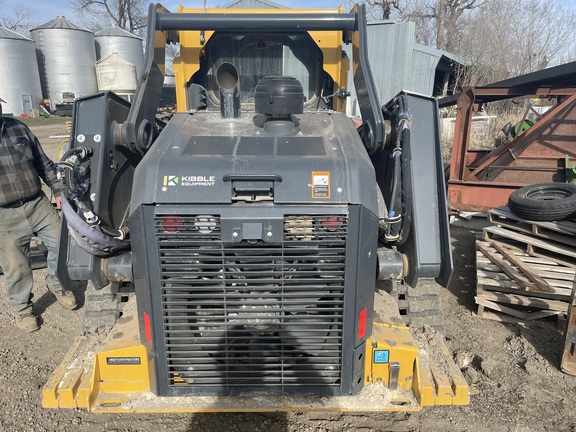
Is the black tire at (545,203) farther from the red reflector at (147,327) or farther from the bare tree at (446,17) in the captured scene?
the bare tree at (446,17)

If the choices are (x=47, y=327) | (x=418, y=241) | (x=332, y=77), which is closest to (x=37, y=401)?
(x=47, y=327)

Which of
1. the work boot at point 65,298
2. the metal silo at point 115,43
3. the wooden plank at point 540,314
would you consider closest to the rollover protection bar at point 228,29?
the work boot at point 65,298

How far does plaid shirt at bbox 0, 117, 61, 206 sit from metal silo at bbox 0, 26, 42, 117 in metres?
23.3

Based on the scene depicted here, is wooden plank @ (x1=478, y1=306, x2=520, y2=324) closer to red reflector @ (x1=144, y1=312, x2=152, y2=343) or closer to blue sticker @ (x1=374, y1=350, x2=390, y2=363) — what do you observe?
blue sticker @ (x1=374, y1=350, x2=390, y2=363)

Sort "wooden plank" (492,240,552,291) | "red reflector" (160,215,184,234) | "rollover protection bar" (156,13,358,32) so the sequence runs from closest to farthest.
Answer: "red reflector" (160,215,184,234) → "rollover protection bar" (156,13,358,32) → "wooden plank" (492,240,552,291)

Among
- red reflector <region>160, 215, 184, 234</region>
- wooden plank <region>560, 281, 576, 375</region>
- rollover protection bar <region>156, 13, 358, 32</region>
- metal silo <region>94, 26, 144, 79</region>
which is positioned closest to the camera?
red reflector <region>160, 215, 184, 234</region>

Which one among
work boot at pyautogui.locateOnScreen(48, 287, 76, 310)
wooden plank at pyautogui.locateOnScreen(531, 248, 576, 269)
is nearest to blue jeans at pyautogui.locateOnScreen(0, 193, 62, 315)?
work boot at pyautogui.locateOnScreen(48, 287, 76, 310)

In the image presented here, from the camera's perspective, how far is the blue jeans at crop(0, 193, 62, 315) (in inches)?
160

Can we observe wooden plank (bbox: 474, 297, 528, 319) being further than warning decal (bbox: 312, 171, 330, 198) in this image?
Yes

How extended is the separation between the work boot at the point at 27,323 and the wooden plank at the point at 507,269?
4572mm

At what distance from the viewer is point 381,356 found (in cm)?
263

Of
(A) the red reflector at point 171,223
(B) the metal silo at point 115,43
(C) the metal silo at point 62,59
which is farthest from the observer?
(B) the metal silo at point 115,43

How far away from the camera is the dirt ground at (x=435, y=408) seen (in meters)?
2.99

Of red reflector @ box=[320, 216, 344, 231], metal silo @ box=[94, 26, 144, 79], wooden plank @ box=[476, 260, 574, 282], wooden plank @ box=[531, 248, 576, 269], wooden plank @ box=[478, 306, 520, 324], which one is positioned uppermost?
metal silo @ box=[94, 26, 144, 79]
